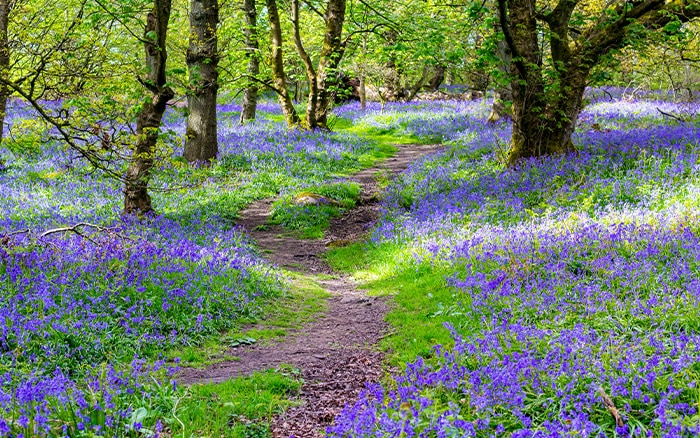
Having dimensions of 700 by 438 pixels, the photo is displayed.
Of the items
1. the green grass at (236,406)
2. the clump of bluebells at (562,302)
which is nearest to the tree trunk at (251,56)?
the clump of bluebells at (562,302)

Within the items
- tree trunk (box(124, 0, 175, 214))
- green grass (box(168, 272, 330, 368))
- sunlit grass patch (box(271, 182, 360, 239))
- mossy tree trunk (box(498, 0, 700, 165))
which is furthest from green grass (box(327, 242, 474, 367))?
mossy tree trunk (box(498, 0, 700, 165))

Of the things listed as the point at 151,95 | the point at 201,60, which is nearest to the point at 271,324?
the point at 151,95

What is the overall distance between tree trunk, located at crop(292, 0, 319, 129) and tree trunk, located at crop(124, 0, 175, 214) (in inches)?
499

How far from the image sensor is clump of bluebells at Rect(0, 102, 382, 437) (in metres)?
4.11

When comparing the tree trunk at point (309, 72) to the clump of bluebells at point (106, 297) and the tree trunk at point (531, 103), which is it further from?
the tree trunk at point (531, 103)

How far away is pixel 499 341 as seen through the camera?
534 centimetres

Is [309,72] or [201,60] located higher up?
[309,72]

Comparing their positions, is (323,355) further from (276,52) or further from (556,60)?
(276,52)

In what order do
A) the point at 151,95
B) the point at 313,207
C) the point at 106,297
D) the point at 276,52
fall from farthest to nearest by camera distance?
the point at 276,52, the point at 313,207, the point at 151,95, the point at 106,297

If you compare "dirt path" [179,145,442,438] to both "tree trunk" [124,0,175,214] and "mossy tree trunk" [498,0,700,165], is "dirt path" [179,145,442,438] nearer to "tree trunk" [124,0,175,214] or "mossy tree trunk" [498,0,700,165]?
"tree trunk" [124,0,175,214]

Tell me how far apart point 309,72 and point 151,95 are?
515 inches

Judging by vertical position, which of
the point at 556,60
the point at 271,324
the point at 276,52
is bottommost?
the point at 271,324

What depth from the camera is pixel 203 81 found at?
16125 millimetres

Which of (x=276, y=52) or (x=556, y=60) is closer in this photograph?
(x=556, y=60)
